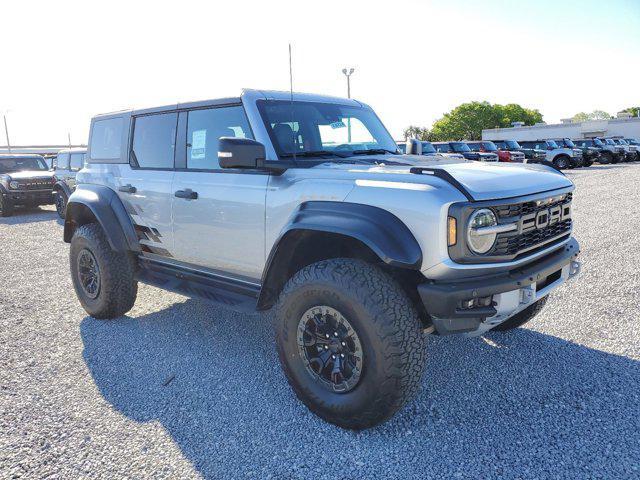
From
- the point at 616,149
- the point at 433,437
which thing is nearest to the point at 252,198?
the point at 433,437

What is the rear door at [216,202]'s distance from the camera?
337 centimetres

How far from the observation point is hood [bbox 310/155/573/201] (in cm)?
265

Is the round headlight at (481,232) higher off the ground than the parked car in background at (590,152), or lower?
lower

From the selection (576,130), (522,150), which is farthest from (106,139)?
(576,130)

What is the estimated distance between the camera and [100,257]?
14.6 feet

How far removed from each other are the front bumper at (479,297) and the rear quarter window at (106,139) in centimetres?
341

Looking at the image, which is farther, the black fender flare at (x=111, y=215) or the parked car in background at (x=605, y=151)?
the parked car in background at (x=605, y=151)

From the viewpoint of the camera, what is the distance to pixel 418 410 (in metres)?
3.03

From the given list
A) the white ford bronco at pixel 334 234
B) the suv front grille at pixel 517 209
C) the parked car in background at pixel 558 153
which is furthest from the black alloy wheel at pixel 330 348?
the parked car in background at pixel 558 153

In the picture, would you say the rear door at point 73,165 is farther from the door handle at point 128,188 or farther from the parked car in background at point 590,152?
the parked car in background at point 590,152

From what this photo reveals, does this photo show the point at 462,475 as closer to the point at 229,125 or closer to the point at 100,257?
the point at 229,125

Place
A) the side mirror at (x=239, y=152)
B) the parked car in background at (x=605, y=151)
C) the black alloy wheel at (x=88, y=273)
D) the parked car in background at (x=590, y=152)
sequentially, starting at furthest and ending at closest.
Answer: the parked car in background at (x=605, y=151)
the parked car in background at (x=590, y=152)
the black alloy wheel at (x=88, y=273)
the side mirror at (x=239, y=152)

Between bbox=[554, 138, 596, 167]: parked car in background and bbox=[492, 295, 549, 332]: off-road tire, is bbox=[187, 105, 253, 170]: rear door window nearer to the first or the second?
bbox=[492, 295, 549, 332]: off-road tire

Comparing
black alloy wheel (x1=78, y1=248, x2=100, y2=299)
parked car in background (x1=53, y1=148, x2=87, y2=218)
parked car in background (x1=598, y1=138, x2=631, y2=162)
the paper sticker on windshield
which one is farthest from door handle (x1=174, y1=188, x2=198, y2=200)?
parked car in background (x1=598, y1=138, x2=631, y2=162)
